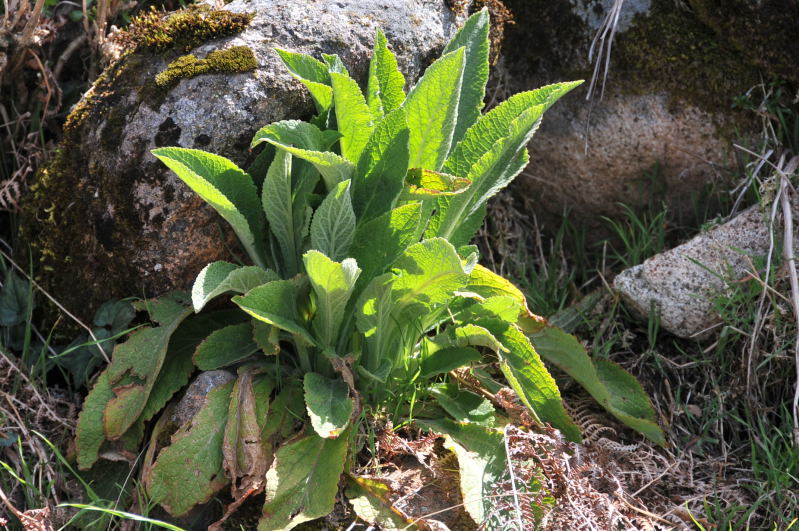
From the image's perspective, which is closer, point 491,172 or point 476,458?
point 476,458

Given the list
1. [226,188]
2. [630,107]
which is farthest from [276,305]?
[630,107]

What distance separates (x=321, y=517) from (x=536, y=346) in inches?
36.6

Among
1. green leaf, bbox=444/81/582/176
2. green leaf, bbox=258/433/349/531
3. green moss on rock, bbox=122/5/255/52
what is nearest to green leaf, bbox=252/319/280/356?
Answer: green leaf, bbox=258/433/349/531

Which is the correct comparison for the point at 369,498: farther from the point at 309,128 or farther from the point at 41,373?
the point at 41,373

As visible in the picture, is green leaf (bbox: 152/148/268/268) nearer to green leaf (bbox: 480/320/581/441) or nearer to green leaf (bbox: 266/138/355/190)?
green leaf (bbox: 266/138/355/190)

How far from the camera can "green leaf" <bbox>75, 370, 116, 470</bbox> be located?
232 cm

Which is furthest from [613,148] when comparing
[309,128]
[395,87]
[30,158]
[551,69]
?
Result: [30,158]

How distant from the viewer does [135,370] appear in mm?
2365

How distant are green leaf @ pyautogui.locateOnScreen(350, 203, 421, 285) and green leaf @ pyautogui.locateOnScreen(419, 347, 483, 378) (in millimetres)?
345

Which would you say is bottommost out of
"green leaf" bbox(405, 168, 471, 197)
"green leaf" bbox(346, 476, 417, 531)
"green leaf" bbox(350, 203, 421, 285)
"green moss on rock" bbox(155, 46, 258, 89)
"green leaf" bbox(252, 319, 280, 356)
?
"green leaf" bbox(346, 476, 417, 531)

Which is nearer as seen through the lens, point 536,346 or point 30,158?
point 536,346

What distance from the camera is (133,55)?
2648 mm

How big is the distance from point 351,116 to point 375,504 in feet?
3.53

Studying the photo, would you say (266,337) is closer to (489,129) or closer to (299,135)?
(299,135)
